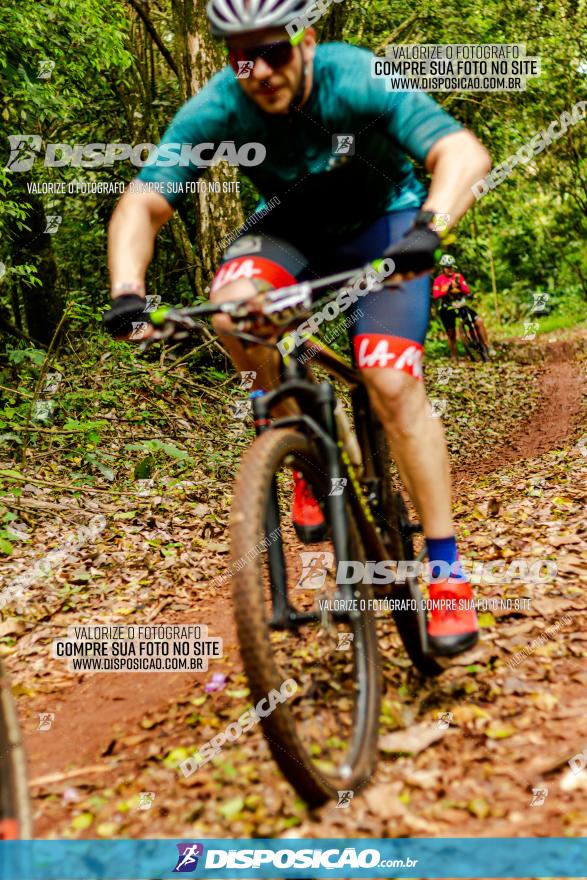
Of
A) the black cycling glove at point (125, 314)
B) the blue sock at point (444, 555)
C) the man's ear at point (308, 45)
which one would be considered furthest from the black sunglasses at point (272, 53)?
the blue sock at point (444, 555)

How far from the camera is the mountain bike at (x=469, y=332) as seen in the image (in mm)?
17328

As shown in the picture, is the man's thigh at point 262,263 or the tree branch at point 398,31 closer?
the man's thigh at point 262,263

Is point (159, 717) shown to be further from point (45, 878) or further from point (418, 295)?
point (418, 295)

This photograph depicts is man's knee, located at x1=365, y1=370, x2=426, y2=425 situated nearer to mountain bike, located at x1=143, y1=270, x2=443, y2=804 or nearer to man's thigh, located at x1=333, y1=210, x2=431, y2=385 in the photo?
man's thigh, located at x1=333, y1=210, x2=431, y2=385

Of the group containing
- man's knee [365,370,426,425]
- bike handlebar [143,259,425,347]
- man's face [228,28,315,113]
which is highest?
man's face [228,28,315,113]

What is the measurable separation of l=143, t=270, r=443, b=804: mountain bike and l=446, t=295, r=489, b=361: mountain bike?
14.9 meters

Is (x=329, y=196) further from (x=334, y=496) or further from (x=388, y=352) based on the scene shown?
(x=334, y=496)

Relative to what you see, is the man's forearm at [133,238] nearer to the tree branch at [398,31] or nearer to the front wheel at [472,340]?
the tree branch at [398,31]

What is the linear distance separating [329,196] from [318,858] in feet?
7.50

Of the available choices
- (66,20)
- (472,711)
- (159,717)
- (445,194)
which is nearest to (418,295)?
(445,194)

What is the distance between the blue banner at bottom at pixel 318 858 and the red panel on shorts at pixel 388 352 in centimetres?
157

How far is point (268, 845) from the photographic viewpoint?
2.28 m

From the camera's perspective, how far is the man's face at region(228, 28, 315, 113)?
2541 mm

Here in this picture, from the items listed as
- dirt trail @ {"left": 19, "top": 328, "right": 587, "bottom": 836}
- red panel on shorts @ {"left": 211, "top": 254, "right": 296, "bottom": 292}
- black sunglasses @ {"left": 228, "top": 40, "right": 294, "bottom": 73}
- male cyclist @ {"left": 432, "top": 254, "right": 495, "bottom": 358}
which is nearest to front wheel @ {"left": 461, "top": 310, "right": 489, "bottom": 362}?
male cyclist @ {"left": 432, "top": 254, "right": 495, "bottom": 358}
